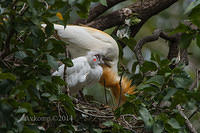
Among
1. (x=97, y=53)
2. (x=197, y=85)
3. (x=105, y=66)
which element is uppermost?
(x=197, y=85)

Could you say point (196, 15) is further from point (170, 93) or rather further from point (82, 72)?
point (82, 72)

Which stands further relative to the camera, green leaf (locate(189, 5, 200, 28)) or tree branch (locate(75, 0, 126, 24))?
tree branch (locate(75, 0, 126, 24))

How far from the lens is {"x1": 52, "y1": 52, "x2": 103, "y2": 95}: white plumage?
233 centimetres

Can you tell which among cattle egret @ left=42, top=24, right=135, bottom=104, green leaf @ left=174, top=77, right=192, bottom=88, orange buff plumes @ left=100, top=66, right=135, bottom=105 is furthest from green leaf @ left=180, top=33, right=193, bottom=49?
orange buff plumes @ left=100, top=66, right=135, bottom=105

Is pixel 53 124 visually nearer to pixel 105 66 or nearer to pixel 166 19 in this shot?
pixel 105 66

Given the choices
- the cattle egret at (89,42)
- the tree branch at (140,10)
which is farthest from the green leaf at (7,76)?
the tree branch at (140,10)

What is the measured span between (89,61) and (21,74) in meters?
1.05

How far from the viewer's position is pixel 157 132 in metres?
1.54

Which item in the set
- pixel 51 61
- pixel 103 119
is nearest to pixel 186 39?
pixel 51 61

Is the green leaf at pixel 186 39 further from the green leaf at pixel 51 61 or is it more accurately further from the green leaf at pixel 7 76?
the green leaf at pixel 7 76

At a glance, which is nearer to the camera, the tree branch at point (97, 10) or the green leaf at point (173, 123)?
the green leaf at point (173, 123)

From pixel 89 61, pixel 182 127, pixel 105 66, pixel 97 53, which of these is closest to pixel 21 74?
pixel 182 127

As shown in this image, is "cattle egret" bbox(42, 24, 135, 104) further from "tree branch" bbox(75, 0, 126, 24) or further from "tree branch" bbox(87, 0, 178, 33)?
"tree branch" bbox(75, 0, 126, 24)

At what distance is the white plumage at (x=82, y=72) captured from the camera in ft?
7.66
